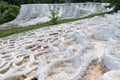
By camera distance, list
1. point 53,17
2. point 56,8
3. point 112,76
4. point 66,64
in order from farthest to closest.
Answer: point 56,8, point 53,17, point 66,64, point 112,76

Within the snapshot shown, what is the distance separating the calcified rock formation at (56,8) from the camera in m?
19.5

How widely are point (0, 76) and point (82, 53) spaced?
144 centimetres

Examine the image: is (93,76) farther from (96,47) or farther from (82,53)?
(96,47)

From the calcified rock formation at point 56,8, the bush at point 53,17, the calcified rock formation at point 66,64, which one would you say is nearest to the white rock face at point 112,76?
the calcified rock formation at point 66,64

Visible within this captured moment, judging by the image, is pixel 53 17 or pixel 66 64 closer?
pixel 66 64

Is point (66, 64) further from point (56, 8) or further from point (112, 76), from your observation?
point (56, 8)

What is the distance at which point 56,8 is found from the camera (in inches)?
893

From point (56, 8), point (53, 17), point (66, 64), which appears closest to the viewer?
point (66, 64)

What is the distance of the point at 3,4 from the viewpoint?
3328cm

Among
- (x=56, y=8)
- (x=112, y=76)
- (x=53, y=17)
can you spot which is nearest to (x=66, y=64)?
(x=112, y=76)

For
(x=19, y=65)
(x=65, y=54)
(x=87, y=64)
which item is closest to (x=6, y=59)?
(x=19, y=65)

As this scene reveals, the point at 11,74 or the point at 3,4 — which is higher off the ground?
the point at 11,74

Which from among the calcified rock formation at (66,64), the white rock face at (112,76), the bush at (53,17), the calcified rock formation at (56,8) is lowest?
the calcified rock formation at (56,8)

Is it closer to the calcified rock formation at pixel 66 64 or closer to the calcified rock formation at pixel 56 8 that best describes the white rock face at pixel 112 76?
A: the calcified rock formation at pixel 66 64
